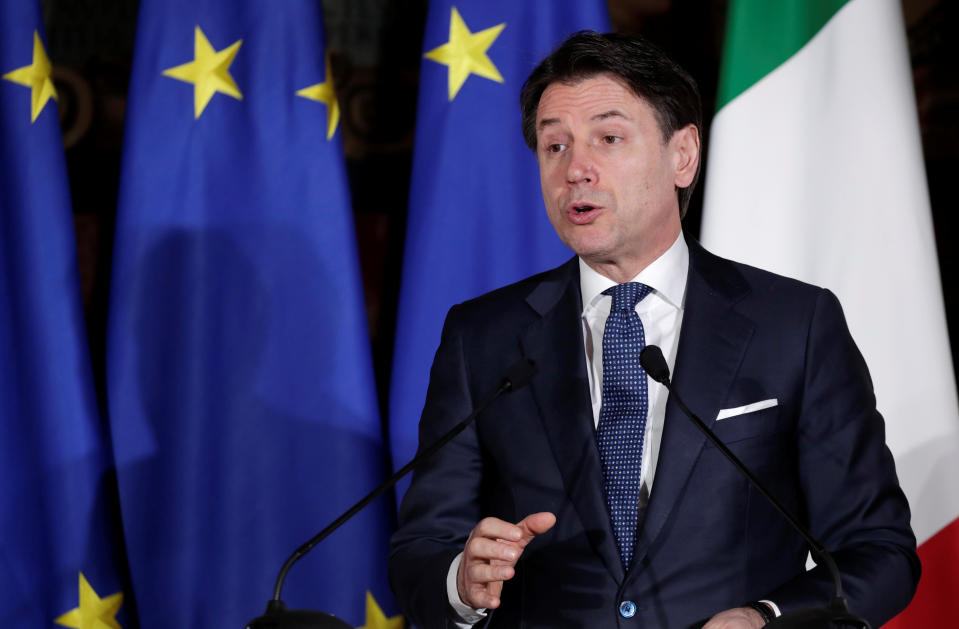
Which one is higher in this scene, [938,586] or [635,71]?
[635,71]

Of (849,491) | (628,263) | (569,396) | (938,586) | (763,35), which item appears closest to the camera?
(849,491)

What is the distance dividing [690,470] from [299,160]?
142 centimetres

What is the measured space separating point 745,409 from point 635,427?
0.16 metres

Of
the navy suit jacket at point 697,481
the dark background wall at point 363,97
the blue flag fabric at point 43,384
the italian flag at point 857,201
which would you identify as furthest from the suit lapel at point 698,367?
the blue flag fabric at point 43,384

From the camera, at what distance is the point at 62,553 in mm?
2404

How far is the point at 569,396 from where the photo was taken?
1.53 meters

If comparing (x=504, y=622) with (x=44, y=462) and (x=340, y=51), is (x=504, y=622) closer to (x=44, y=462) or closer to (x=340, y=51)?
(x=44, y=462)

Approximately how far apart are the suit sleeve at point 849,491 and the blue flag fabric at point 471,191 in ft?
3.46

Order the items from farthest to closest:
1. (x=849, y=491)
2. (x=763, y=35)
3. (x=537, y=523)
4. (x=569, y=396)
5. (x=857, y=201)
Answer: (x=763, y=35) → (x=857, y=201) → (x=569, y=396) → (x=849, y=491) → (x=537, y=523)

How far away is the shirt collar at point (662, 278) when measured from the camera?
1.62 meters

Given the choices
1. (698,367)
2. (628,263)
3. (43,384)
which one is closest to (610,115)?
(628,263)

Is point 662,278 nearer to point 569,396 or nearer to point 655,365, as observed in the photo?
point 569,396

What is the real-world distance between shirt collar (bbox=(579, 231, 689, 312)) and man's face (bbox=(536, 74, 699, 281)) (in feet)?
0.05

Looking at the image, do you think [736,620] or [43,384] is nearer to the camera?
[736,620]
